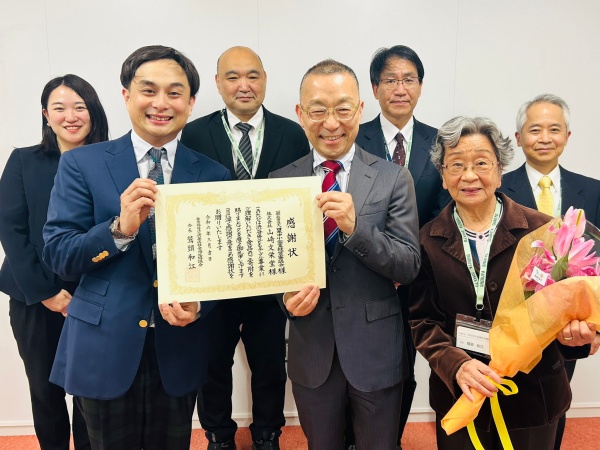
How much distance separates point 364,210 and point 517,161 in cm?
191

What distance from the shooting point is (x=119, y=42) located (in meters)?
2.76

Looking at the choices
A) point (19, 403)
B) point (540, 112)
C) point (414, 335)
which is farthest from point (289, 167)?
point (19, 403)

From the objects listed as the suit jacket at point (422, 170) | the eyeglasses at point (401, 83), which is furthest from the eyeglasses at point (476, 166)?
the eyeglasses at point (401, 83)

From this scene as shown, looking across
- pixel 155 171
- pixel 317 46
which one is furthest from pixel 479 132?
pixel 317 46

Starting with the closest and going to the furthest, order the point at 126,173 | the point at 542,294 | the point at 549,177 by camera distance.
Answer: the point at 542,294 < the point at 126,173 < the point at 549,177

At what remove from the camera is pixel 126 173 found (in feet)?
5.03

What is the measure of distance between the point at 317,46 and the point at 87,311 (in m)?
2.08

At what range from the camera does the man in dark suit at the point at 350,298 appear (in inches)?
62.3

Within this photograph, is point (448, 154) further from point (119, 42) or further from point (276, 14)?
point (119, 42)

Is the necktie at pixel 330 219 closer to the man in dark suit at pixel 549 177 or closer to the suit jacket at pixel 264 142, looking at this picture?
the suit jacket at pixel 264 142

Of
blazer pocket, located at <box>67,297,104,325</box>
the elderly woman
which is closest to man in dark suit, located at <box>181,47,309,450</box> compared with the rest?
blazer pocket, located at <box>67,297,104,325</box>

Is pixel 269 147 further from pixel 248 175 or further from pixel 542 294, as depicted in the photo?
pixel 542 294

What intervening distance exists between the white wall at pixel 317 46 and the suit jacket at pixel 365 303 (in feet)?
4.72

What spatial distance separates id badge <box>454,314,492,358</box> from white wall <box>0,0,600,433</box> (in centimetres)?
172
